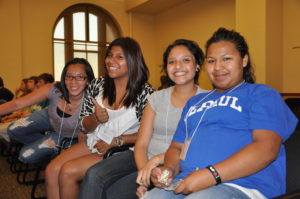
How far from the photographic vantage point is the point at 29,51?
7879 mm

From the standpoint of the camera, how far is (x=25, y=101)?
2.42 metres

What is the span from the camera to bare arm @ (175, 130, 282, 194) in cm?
114

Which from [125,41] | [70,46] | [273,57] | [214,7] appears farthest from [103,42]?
[125,41]

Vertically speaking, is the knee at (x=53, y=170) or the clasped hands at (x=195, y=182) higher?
the clasped hands at (x=195, y=182)

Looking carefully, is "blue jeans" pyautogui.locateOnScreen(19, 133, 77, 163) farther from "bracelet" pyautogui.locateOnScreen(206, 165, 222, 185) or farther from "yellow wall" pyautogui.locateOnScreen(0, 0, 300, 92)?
"yellow wall" pyautogui.locateOnScreen(0, 0, 300, 92)

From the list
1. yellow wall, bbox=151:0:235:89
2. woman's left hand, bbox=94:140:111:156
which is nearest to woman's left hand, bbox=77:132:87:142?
woman's left hand, bbox=94:140:111:156

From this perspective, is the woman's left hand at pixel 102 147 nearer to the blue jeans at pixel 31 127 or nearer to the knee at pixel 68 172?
the knee at pixel 68 172

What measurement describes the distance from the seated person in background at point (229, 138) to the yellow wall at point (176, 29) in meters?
3.49

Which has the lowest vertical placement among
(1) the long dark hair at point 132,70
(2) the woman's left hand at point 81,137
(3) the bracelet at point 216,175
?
(2) the woman's left hand at point 81,137

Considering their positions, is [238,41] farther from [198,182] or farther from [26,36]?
[26,36]

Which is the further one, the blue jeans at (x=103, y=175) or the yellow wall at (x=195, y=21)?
the yellow wall at (x=195, y=21)

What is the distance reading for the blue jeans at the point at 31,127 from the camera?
2740 millimetres

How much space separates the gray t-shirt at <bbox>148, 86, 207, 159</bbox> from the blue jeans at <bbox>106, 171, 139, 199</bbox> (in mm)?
209

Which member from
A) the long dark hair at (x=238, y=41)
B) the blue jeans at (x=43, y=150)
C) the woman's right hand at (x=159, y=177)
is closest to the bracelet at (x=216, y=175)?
the woman's right hand at (x=159, y=177)
